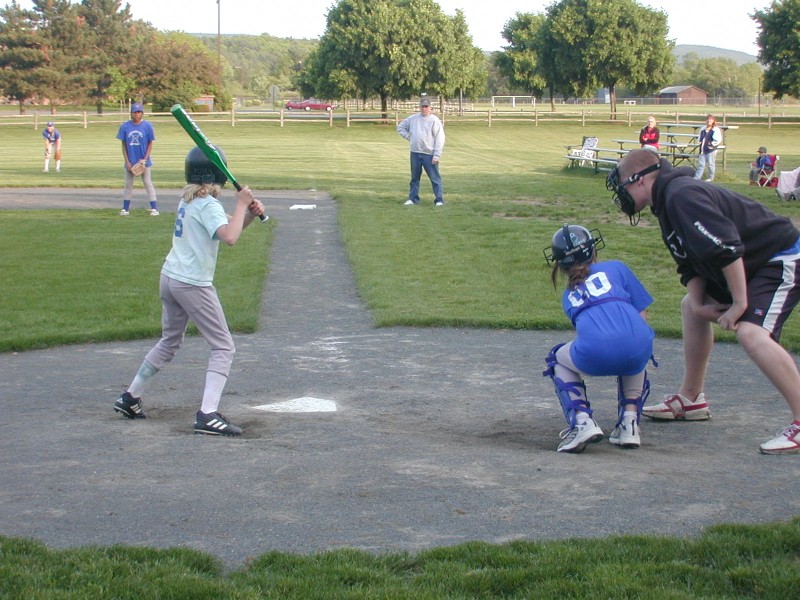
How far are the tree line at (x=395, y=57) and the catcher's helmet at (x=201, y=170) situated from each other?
211 feet

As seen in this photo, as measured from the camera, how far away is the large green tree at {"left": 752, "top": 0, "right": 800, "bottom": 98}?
67.5 meters

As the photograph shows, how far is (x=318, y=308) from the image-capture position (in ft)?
35.3

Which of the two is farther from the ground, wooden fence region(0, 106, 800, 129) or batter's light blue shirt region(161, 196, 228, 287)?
wooden fence region(0, 106, 800, 129)

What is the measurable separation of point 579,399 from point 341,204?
50.1ft

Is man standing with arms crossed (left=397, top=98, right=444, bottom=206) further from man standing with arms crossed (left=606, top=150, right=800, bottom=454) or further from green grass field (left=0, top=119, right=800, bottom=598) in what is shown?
man standing with arms crossed (left=606, top=150, right=800, bottom=454)

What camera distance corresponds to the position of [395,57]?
68500 millimetres

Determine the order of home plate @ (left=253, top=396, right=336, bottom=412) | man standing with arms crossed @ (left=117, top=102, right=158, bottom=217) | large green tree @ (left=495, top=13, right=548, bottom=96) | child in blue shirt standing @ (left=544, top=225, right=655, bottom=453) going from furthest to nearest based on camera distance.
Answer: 1. large green tree @ (left=495, top=13, right=548, bottom=96)
2. man standing with arms crossed @ (left=117, top=102, right=158, bottom=217)
3. home plate @ (left=253, top=396, right=336, bottom=412)
4. child in blue shirt standing @ (left=544, top=225, right=655, bottom=453)

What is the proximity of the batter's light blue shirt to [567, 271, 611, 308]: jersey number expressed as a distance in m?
2.33

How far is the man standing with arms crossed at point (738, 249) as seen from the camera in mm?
5523

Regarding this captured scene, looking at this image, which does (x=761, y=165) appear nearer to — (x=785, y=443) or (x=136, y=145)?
(x=136, y=145)

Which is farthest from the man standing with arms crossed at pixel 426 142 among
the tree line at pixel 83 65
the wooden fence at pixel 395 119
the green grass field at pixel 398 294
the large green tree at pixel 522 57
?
the tree line at pixel 83 65

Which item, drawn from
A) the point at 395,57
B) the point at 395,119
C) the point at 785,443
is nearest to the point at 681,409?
the point at 785,443

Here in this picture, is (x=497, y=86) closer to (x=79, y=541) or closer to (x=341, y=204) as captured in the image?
(x=341, y=204)

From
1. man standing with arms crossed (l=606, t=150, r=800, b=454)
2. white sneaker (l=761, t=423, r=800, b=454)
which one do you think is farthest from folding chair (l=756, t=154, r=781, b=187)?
white sneaker (l=761, t=423, r=800, b=454)
